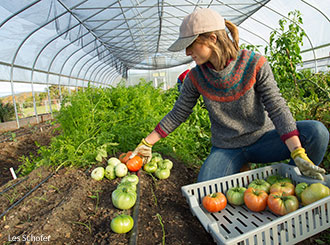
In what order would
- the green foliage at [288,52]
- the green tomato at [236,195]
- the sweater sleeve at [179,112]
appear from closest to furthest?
the green tomato at [236,195]
the sweater sleeve at [179,112]
the green foliage at [288,52]

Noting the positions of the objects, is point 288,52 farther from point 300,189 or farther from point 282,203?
point 282,203

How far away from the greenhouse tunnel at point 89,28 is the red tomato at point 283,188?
2.59m

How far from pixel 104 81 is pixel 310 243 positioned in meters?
22.3

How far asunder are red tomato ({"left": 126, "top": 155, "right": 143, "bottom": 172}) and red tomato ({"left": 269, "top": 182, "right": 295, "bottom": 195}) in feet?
3.33

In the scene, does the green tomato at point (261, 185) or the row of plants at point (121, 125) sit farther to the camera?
the row of plants at point (121, 125)

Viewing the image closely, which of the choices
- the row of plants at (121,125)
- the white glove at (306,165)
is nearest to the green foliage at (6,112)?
the row of plants at (121,125)

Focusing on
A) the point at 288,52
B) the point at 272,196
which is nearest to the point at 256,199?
the point at 272,196

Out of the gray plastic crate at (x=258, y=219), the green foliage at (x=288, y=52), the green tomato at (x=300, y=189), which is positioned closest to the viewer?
the gray plastic crate at (x=258, y=219)

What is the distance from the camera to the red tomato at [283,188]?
4.65 ft

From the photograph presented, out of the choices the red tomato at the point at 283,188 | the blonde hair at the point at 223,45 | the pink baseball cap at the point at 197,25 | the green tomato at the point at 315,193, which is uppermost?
the pink baseball cap at the point at 197,25

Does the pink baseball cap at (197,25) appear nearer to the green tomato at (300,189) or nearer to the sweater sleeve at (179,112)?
the sweater sleeve at (179,112)

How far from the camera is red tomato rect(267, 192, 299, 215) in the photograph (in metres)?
1.28

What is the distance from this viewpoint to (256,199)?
1404 millimetres

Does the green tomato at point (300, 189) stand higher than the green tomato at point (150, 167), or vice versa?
the green tomato at point (300, 189)
